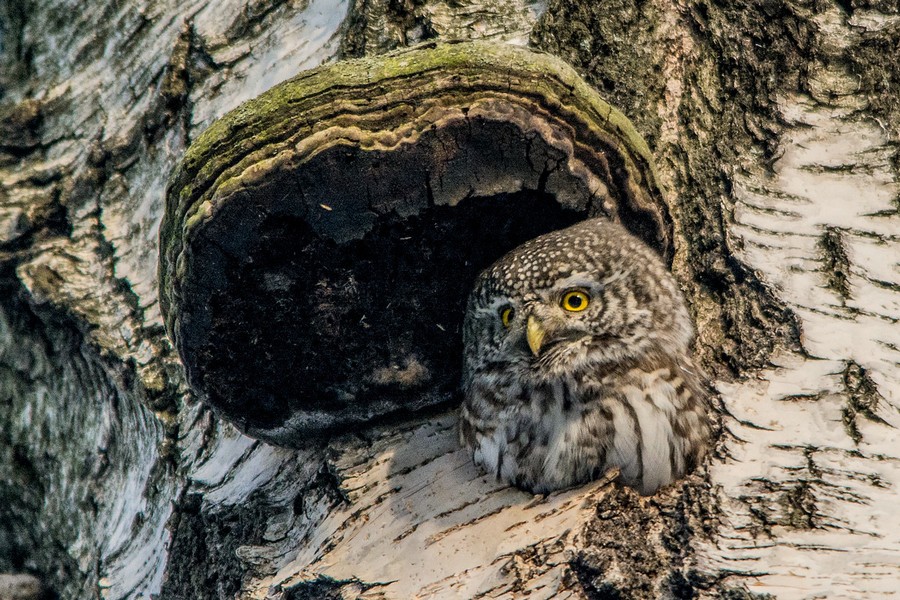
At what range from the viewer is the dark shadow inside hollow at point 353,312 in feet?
8.71

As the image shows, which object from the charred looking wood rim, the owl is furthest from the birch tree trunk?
the charred looking wood rim

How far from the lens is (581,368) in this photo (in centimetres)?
298

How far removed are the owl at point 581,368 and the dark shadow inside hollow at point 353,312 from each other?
0.30ft

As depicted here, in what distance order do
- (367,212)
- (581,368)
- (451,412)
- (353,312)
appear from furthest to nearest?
(451,412)
(581,368)
(353,312)
(367,212)

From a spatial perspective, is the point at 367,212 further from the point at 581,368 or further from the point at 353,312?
the point at 581,368

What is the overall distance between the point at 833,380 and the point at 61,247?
9.33ft

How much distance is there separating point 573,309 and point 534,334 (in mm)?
174

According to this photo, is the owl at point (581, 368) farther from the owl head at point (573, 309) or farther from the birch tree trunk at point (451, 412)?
the birch tree trunk at point (451, 412)

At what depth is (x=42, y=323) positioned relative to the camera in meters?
4.04

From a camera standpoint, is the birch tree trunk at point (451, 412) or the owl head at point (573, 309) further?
the owl head at point (573, 309)

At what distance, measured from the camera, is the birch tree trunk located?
2.39 meters

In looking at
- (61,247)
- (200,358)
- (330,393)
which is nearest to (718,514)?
Result: (330,393)

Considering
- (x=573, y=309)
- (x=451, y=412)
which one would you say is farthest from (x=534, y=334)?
(x=451, y=412)

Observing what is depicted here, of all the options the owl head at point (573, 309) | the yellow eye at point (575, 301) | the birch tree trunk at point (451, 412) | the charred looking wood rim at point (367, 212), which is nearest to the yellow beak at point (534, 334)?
the owl head at point (573, 309)
